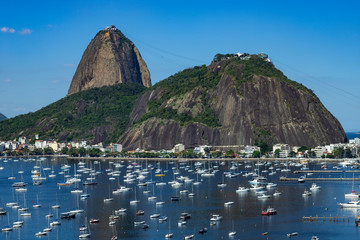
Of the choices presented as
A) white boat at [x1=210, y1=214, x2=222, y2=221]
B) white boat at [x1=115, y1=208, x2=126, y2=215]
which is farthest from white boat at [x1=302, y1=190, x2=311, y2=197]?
white boat at [x1=115, y1=208, x2=126, y2=215]

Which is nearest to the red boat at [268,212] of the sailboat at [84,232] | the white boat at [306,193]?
the white boat at [306,193]

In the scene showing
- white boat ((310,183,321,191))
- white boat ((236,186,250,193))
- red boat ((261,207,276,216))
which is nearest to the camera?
red boat ((261,207,276,216))

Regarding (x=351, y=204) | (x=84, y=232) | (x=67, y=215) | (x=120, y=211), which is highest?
(x=351, y=204)

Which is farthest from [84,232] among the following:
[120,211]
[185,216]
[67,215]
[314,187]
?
[314,187]

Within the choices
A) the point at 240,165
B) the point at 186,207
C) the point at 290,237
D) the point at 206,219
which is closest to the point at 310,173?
the point at 240,165

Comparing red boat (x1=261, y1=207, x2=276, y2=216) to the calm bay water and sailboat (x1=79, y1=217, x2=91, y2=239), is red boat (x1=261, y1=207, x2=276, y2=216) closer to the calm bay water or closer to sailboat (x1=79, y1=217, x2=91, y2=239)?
the calm bay water

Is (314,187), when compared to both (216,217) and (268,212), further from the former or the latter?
(216,217)

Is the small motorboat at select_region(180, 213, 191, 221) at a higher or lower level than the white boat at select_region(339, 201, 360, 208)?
lower

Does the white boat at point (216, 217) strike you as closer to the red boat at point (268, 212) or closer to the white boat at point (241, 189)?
the red boat at point (268, 212)

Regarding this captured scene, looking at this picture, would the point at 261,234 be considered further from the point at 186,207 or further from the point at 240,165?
the point at 240,165
